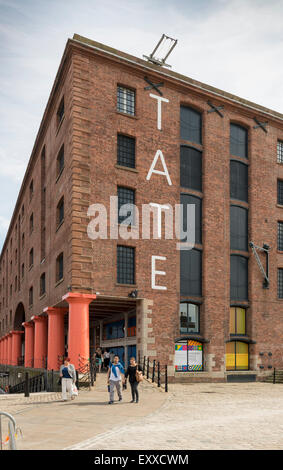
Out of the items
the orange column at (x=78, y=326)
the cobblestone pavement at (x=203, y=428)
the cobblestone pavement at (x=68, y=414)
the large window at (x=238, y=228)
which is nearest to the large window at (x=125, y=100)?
the large window at (x=238, y=228)

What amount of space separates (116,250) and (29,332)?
862 inches

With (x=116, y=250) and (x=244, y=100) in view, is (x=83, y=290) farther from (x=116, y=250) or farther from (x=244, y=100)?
(x=244, y=100)

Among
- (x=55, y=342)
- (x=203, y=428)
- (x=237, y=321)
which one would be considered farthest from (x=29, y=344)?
(x=203, y=428)

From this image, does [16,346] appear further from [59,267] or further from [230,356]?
[230,356]

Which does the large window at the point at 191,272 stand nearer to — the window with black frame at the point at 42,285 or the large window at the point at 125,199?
the large window at the point at 125,199

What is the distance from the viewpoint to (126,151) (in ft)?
Result: 101

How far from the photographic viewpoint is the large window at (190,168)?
32.9m

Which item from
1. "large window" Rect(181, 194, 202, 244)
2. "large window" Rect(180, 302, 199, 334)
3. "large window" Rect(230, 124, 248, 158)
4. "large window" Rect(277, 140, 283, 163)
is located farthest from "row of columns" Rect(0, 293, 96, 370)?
"large window" Rect(277, 140, 283, 163)

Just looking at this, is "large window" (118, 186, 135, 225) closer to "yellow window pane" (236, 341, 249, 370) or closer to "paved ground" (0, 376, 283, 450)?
"paved ground" (0, 376, 283, 450)

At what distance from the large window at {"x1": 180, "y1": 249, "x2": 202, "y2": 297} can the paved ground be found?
429 inches

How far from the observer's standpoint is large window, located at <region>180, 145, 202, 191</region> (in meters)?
32.9

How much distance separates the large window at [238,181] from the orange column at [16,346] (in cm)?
3323

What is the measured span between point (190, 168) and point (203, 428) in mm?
23120
